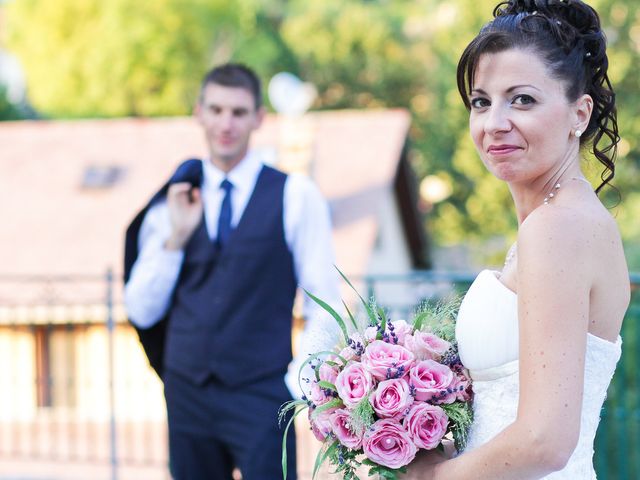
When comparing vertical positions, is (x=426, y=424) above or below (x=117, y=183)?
below

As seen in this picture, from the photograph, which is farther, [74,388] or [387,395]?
[74,388]

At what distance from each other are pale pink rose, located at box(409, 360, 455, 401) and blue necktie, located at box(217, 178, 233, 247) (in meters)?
1.63

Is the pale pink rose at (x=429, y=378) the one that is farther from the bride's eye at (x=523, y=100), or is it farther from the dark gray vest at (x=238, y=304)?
the dark gray vest at (x=238, y=304)

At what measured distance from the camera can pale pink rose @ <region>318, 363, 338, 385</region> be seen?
1.98 meters

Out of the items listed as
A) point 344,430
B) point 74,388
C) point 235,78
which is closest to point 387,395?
point 344,430

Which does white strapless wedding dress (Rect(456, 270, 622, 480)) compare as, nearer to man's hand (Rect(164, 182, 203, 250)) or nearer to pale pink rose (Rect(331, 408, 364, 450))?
pale pink rose (Rect(331, 408, 364, 450))

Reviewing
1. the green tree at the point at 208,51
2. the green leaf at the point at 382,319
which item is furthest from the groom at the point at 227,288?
the green tree at the point at 208,51

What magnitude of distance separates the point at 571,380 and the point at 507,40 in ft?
2.18

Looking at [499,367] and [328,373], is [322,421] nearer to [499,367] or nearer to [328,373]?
[328,373]

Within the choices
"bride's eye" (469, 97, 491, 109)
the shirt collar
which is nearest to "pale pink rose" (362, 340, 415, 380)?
"bride's eye" (469, 97, 491, 109)

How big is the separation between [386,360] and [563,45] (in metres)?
0.71

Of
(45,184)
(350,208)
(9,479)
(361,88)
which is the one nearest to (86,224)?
(45,184)

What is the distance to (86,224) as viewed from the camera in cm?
1852

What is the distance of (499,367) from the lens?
6.25 feet
